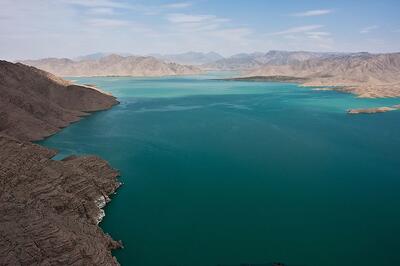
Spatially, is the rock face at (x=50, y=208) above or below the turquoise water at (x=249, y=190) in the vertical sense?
above

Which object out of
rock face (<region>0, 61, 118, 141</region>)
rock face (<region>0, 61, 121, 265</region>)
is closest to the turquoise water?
rock face (<region>0, 61, 121, 265</region>)

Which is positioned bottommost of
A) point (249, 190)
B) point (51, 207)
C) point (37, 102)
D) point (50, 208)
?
point (249, 190)

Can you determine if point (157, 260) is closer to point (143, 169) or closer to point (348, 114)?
point (143, 169)

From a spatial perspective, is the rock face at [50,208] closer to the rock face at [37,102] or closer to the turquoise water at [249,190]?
the turquoise water at [249,190]

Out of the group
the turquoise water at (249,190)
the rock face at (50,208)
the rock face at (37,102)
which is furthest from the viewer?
the rock face at (37,102)

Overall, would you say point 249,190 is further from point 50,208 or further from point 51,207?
point 50,208

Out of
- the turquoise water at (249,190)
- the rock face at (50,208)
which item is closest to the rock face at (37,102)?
the turquoise water at (249,190)

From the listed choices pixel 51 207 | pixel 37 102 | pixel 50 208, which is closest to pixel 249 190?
pixel 51 207

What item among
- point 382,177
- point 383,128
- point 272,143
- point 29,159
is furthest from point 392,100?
point 29,159
